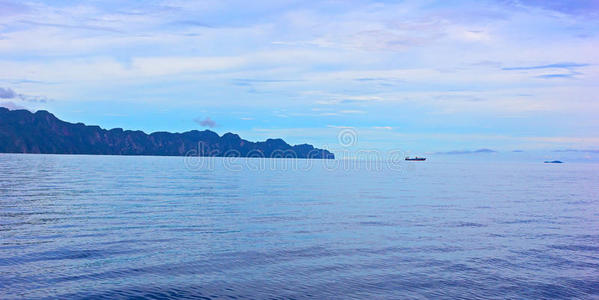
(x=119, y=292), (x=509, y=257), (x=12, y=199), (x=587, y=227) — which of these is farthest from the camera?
(x=12, y=199)

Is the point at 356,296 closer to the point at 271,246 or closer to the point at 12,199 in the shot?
the point at 271,246

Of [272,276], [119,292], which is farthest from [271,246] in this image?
[119,292]

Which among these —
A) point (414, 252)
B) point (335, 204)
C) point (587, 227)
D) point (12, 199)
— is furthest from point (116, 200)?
point (587, 227)

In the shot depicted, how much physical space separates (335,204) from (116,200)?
23845mm

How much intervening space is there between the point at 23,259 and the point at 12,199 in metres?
29.3

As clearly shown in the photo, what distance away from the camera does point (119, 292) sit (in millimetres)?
17781

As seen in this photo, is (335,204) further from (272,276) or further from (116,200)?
(272,276)

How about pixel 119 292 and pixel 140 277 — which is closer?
pixel 119 292

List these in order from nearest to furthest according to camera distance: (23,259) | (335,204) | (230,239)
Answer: (23,259) < (230,239) < (335,204)

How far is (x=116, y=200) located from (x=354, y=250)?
104ft

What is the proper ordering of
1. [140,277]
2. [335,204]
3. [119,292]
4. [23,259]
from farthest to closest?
[335,204] < [23,259] < [140,277] < [119,292]

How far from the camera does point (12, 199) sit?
46.8 metres

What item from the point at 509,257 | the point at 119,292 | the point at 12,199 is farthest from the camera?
the point at 12,199

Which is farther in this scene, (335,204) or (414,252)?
(335,204)
